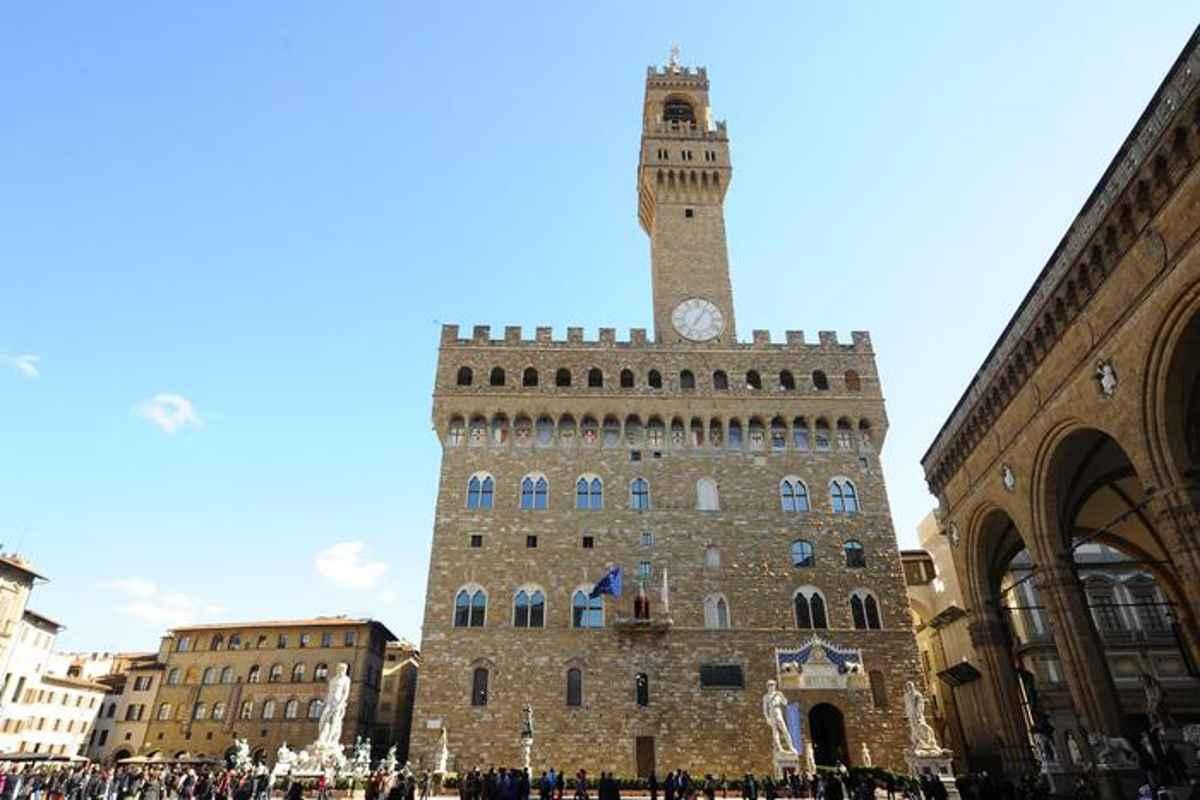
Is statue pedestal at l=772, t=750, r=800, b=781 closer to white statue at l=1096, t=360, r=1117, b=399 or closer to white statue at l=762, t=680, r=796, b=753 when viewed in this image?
white statue at l=762, t=680, r=796, b=753

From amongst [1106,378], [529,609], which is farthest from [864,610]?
[1106,378]

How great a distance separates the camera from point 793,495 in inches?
1159

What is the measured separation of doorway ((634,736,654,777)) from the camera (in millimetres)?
24609

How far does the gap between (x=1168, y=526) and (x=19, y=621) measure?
4775cm

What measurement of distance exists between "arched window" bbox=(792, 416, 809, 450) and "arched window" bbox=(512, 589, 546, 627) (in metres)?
12.4

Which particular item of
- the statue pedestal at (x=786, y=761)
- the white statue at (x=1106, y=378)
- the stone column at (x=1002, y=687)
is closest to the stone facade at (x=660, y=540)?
the statue pedestal at (x=786, y=761)

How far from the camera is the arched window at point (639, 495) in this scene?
2902 cm

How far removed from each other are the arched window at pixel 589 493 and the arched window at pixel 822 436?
Result: 945cm

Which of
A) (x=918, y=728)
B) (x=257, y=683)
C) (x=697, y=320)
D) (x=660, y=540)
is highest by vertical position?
(x=697, y=320)

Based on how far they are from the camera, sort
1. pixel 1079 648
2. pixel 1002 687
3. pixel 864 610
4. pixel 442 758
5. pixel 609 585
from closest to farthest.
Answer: pixel 1079 648 < pixel 1002 687 < pixel 442 758 < pixel 609 585 < pixel 864 610

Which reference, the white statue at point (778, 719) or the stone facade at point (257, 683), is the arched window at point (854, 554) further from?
the stone facade at point (257, 683)

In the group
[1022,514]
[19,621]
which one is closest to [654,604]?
[1022,514]

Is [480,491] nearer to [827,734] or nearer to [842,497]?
[842,497]

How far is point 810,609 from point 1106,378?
53.8 ft
